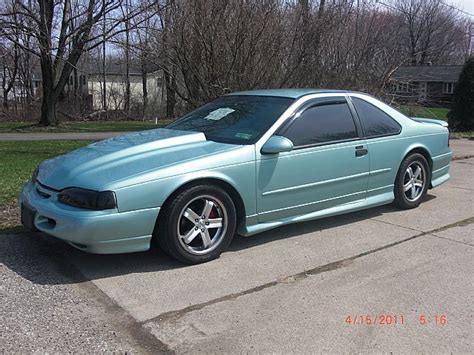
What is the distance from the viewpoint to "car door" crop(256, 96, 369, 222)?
183 inches

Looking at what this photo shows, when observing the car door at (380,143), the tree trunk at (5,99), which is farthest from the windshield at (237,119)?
the tree trunk at (5,99)

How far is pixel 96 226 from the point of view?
149 inches

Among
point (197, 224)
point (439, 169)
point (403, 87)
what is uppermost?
point (403, 87)

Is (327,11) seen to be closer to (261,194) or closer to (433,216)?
(433,216)

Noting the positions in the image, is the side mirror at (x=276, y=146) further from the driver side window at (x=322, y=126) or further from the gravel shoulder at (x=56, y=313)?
the gravel shoulder at (x=56, y=313)

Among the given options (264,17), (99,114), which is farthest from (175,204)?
(99,114)

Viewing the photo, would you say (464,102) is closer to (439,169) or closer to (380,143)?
(439,169)

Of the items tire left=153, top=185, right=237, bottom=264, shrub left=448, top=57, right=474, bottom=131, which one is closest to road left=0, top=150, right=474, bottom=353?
tire left=153, top=185, right=237, bottom=264

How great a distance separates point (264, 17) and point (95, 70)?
130 feet

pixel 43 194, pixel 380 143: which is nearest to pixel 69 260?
pixel 43 194

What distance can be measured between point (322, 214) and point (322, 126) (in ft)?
2.98

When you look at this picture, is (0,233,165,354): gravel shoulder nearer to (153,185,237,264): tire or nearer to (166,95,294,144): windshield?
(153,185,237,264): tire

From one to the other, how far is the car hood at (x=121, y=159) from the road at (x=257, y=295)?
30.0 inches
